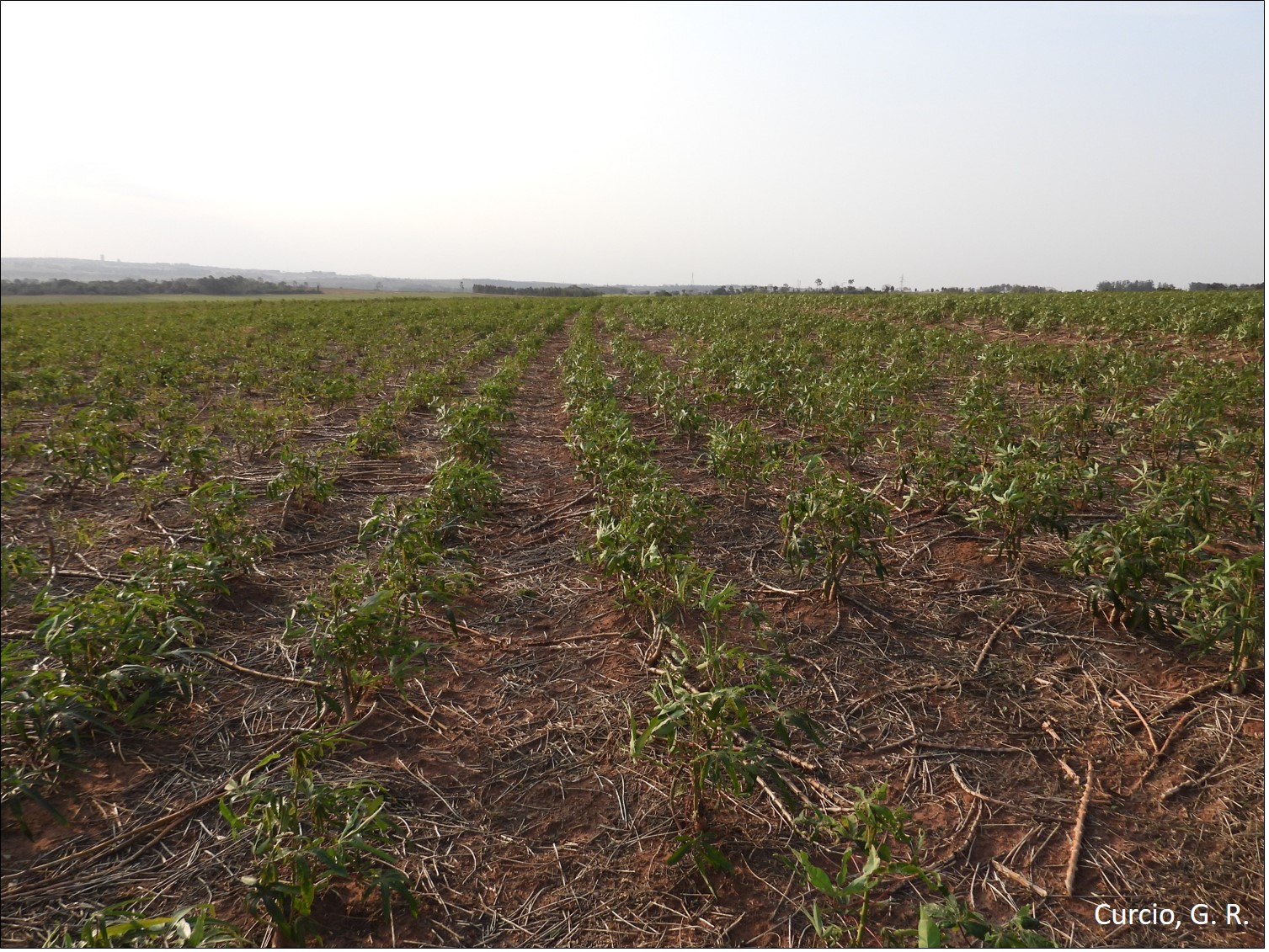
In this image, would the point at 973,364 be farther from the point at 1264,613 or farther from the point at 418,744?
the point at 418,744

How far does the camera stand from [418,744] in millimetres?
2941

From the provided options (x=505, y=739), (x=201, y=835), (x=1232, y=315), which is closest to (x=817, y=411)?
(x=505, y=739)

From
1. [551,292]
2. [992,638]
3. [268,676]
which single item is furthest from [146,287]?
[551,292]

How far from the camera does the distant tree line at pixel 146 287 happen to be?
544cm

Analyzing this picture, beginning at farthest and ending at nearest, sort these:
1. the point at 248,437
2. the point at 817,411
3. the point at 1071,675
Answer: the point at 817,411 → the point at 248,437 → the point at 1071,675

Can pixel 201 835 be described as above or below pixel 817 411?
below

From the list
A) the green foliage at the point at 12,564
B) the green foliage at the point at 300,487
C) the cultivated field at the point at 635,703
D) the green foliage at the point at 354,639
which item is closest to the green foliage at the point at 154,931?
the cultivated field at the point at 635,703

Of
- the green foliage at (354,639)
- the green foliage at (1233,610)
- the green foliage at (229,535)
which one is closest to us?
the green foliage at (354,639)

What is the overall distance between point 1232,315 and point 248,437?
20.4m

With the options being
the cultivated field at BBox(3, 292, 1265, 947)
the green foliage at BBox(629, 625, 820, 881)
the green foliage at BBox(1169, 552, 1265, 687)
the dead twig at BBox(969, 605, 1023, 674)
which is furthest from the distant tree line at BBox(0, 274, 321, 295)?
the green foliage at BBox(1169, 552, 1265, 687)

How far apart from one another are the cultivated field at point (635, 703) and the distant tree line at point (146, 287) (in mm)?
1301

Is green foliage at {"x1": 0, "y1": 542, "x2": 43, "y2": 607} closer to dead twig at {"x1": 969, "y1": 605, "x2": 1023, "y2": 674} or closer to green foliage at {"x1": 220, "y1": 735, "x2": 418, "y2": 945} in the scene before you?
green foliage at {"x1": 220, "y1": 735, "x2": 418, "y2": 945}

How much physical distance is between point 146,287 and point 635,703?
731 inches

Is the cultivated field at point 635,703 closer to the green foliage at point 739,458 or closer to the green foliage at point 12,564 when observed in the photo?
the green foliage at point 739,458
